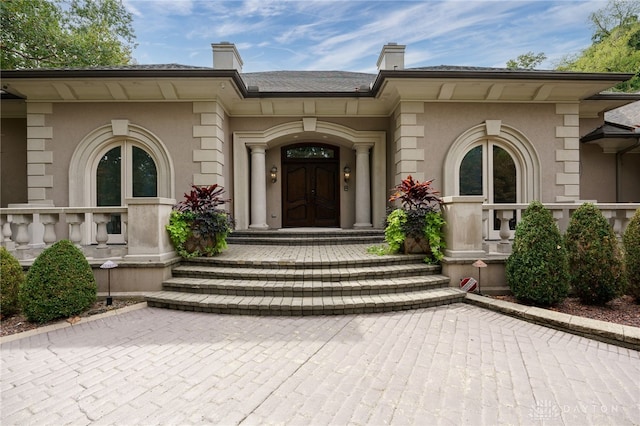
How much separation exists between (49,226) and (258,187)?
456 centimetres

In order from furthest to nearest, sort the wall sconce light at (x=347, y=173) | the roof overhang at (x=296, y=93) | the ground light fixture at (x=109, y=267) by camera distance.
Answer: the wall sconce light at (x=347, y=173) → the roof overhang at (x=296, y=93) → the ground light fixture at (x=109, y=267)

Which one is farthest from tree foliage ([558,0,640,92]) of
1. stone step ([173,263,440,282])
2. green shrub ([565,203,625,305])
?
stone step ([173,263,440,282])

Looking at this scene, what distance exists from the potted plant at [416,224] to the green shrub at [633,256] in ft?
7.91

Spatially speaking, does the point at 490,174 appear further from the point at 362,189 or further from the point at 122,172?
the point at 122,172

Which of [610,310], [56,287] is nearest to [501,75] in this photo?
[610,310]

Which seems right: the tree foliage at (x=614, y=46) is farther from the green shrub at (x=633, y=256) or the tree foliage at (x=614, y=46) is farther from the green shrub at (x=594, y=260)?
the green shrub at (x=594, y=260)

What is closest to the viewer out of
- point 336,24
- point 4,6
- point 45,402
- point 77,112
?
point 45,402

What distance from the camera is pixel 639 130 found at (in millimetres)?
7625

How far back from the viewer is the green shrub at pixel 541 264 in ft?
12.8

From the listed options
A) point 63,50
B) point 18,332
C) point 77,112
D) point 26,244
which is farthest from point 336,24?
point 18,332

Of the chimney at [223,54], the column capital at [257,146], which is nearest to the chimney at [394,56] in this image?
the column capital at [257,146]

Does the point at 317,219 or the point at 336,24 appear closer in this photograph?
the point at 317,219

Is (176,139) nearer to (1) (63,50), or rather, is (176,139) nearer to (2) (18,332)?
(2) (18,332)

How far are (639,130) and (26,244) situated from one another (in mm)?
14096
